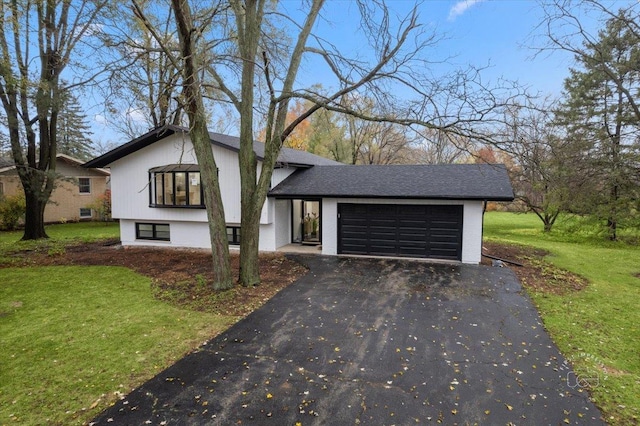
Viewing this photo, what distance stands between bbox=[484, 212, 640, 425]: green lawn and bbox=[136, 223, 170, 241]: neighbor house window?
41.1 feet

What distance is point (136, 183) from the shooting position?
1374cm

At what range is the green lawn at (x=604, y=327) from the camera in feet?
13.7

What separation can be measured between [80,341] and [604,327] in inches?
345

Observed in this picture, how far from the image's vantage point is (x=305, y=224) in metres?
14.9

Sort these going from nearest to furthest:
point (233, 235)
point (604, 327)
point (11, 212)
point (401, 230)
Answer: point (604, 327), point (401, 230), point (233, 235), point (11, 212)

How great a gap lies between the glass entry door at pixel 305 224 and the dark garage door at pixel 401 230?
2.18 m

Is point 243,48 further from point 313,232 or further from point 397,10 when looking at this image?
point 313,232

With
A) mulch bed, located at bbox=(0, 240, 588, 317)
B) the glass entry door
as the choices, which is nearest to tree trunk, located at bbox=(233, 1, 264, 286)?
mulch bed, located at bbox=(0, 240, 588, 317)

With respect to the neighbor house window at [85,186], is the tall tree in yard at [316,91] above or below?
above

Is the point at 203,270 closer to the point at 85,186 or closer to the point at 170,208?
→ the point at 170,208

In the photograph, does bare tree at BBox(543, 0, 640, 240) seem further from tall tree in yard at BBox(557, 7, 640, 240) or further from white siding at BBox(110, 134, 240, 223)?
white siding at BBox(110, 134, 240, 223)

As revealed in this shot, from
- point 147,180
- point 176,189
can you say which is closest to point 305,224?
point 176,189

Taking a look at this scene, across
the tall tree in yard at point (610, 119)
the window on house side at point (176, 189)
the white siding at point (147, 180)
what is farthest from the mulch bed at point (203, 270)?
the tall tree in yard at point (610, 119)

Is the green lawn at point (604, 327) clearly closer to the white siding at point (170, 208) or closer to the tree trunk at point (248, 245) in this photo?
the tree trunk at point (248, 245)
